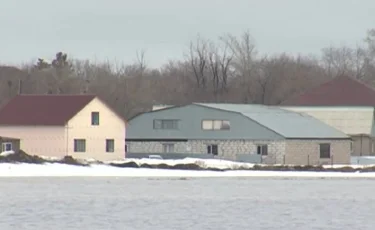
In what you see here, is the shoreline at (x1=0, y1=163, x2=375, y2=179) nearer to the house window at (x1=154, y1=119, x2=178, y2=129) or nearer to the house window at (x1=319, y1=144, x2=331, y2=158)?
the house window at (x1=319, y1=144, x2=331, y2=158)

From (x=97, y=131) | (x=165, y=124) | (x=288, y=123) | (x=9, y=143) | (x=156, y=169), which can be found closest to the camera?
(x=156, y=169)

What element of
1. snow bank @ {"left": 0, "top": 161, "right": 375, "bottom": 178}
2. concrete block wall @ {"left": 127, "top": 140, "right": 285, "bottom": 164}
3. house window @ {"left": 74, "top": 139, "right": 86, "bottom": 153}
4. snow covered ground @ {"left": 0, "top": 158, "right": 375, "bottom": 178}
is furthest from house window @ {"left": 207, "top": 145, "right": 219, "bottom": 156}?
snow bank @ {"left": 0, "top": 161, "right": 375, "bottom": 178}

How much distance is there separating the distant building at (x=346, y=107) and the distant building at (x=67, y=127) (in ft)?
85.6

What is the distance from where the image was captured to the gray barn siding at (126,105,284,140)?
267 feet

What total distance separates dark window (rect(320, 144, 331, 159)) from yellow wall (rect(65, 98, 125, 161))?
15.6m

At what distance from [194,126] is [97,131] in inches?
413

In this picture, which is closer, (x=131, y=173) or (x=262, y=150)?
(x=131, y=173)

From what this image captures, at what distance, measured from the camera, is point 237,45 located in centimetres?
13775

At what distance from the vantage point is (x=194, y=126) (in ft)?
275

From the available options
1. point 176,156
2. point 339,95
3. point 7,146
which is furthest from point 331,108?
point 7,146

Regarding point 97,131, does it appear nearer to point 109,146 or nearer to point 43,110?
point 109,146

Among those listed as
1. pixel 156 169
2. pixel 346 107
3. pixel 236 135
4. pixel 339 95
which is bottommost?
pixel 156 169

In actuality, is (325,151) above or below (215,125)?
below
